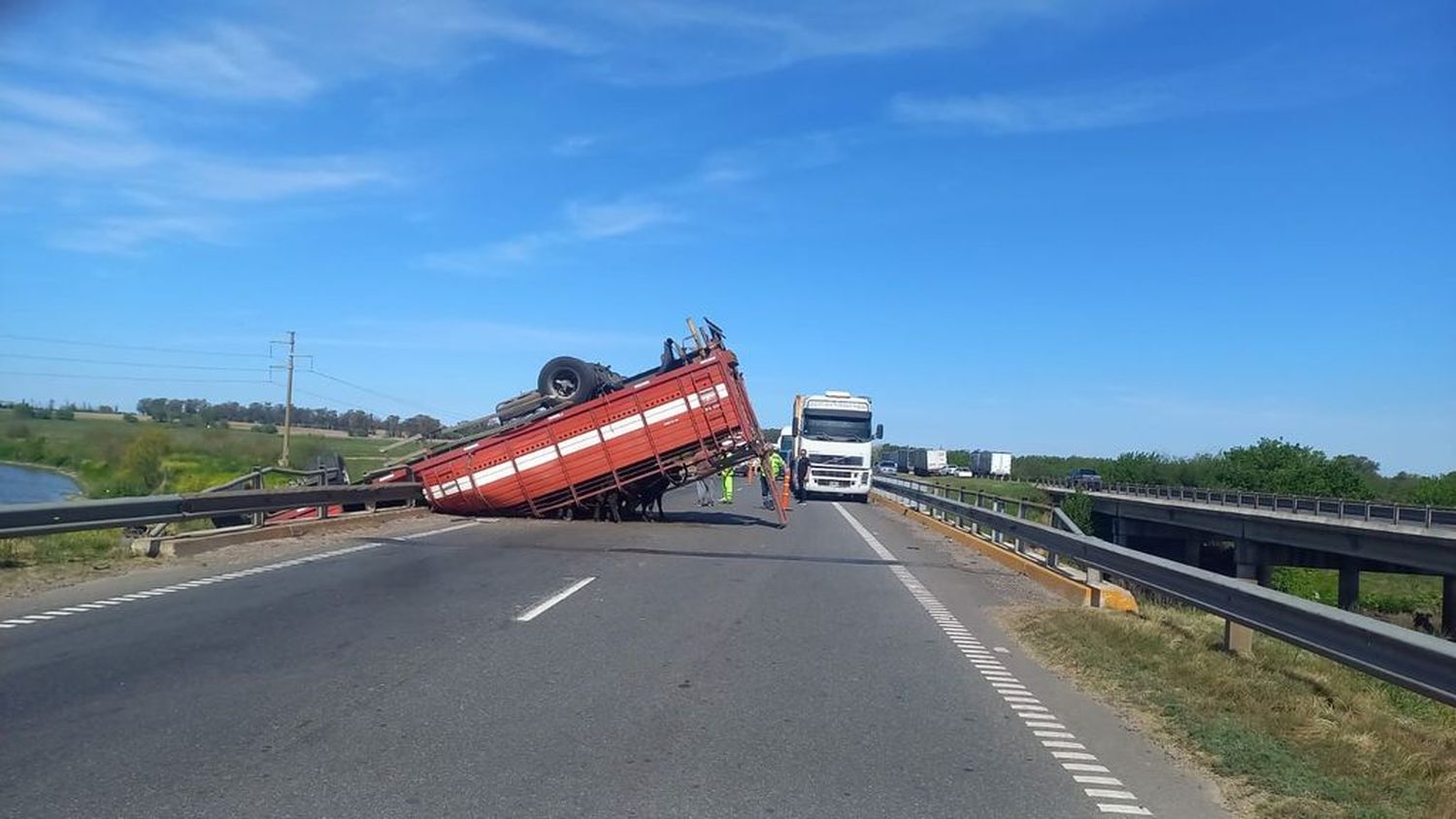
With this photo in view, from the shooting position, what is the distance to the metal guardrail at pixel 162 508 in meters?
13.3

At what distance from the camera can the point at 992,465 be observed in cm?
12444

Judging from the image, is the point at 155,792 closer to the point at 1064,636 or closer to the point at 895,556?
the point at 1064,636

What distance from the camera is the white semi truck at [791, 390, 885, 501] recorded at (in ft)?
143

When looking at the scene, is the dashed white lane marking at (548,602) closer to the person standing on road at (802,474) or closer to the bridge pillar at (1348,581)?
the person standing on road at (802,474)

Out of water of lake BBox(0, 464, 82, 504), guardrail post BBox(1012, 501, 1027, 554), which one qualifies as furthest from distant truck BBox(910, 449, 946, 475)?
water of lake BBox(0, 464, 82, 504)

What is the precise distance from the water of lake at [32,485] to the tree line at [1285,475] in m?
64.3

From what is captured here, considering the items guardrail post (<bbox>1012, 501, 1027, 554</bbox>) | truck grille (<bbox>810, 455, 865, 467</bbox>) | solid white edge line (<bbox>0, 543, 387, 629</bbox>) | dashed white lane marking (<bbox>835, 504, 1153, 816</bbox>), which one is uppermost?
truck grille (<bbox>810, 455, 865, 467</bbox>)

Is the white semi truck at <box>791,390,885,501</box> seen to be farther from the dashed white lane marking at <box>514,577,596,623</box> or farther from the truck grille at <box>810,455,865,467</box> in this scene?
the dashed white lane marking at <box>514,577,596,623</box>

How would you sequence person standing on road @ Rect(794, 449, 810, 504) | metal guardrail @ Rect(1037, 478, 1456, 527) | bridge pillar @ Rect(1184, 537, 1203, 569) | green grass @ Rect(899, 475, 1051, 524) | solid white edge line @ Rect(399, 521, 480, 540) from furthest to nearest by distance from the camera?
bridge pillar @ Rect(1184, 537, 1203, 569) → person standing on road @ Rect(794, 449, 810, 504) → metal guardrail @ Rect(1037, 478, 1456, 527) → green grass @ Rect(899, 475, 1051, 524) → solid white edge line @ Rect(399, 521, 480, 540)

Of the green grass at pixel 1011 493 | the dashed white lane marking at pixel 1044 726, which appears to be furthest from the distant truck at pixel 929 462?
the dashed white lane marking at pixel 1044 726

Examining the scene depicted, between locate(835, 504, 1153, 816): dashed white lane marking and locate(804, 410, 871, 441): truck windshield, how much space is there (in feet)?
96.6

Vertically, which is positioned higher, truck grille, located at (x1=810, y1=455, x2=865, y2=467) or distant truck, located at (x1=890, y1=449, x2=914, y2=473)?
distant truck, located at (x1=890, y1=449, x2=914, y2=473)

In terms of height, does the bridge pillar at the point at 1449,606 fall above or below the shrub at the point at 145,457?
below

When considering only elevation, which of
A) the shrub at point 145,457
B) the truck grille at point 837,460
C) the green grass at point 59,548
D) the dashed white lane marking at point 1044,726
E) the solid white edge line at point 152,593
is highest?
the truck grille at point 837,460
